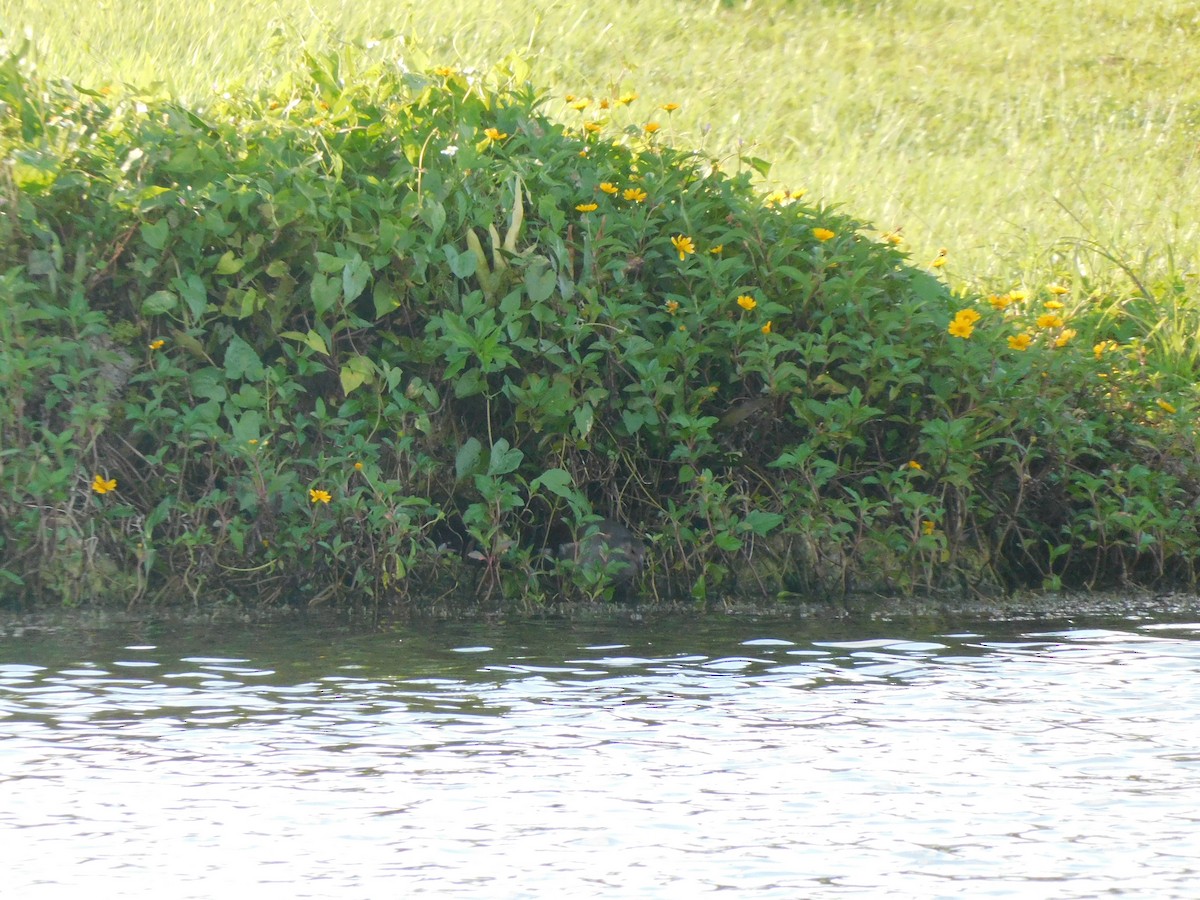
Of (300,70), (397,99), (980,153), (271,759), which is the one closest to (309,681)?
(271,759)

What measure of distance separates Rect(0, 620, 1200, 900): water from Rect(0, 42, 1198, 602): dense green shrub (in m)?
0.41

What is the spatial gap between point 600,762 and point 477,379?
1.97m

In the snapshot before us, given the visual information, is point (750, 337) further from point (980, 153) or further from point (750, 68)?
point (750, 68)

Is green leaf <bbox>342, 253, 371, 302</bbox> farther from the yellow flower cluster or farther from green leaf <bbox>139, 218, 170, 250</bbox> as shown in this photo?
the yellow flower cluster

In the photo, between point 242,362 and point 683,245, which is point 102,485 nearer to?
point 242,362

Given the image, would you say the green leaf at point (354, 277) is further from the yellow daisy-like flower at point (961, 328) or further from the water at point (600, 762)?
the yellow daisy-like flower at point (961, 328)

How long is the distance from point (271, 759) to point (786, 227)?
10.1ft

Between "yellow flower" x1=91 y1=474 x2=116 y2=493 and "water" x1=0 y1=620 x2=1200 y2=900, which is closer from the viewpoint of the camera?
"water" x1=0 y1=620 x2=1200 y2=900

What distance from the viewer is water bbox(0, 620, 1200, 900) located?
3.24 m

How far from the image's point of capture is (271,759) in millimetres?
3889

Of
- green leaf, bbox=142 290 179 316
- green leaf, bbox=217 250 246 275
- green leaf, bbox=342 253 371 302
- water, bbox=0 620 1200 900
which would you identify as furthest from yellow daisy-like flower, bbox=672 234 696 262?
green leaf, bbox=142 290 179 316

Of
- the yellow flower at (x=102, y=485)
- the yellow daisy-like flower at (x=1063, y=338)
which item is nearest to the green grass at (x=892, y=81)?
the yellow daisy-like flower at (x=1063, y=338)

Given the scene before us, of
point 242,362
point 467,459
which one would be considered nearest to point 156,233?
point 242,362

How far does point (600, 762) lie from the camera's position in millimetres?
3938
